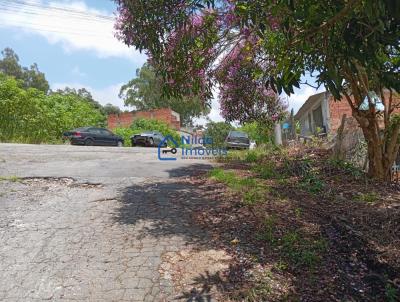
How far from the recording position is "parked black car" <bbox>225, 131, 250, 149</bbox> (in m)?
25.1

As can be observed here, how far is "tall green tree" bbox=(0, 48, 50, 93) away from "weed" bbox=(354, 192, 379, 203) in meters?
54.6

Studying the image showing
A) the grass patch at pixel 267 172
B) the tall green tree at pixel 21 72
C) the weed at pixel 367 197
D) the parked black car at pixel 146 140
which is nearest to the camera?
the weed at pixel 367 197

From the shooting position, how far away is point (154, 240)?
491 cm

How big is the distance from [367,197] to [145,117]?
3541 cm

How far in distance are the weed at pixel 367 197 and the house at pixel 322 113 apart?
30.3ft

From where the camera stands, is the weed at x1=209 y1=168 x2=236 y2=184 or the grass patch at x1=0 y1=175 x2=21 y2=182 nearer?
the grass patch at x1=0 y1=175 x2=21 y2=182

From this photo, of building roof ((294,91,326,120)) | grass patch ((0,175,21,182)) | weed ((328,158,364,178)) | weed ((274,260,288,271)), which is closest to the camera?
weed ((274,260,288,271))

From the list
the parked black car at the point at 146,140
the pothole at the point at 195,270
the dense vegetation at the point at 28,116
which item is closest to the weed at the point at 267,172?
the pothole at the point at 195,270

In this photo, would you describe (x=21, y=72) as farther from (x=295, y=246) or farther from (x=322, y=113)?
(x=295, y=246)

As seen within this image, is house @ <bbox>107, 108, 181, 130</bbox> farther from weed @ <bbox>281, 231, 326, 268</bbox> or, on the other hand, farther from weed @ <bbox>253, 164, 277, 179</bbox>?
weed @ <bbox>281, 231, 326, 268</bbox>

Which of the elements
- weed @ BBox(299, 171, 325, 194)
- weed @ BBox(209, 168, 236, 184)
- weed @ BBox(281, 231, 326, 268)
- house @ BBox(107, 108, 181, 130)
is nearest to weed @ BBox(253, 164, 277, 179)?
weed @ BBox(209, 168, 236, 184)

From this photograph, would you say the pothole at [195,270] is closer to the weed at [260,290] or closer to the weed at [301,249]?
the weed at [260,290]

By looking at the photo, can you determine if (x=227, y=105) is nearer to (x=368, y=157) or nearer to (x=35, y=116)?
(x=368, y=157)

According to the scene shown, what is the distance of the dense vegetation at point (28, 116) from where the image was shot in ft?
73.4
